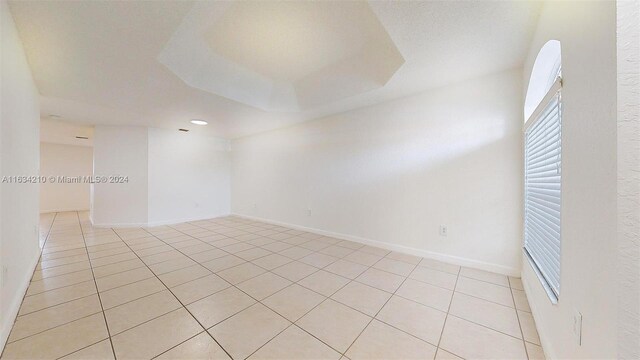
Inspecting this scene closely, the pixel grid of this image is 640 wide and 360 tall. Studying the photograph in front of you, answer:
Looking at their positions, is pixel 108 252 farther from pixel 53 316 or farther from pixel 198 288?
pixel 198 288

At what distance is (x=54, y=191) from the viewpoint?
6730mm

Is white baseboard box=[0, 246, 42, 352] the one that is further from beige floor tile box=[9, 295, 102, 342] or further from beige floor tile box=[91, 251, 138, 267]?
beige floor tile box=[91, 251, 138, 267]

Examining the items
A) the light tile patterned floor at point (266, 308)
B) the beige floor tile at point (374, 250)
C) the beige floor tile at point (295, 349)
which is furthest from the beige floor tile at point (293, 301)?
the beige floor tile at point (374, 250)

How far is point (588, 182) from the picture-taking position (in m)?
0.88

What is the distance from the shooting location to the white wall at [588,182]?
742mm

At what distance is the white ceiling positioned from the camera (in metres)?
1.55

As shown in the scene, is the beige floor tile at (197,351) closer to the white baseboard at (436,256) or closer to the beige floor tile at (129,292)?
the beige floor tile at (129,292)

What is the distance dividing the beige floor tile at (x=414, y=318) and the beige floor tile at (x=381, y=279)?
0.24 metres

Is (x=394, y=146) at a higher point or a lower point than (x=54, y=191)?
higher

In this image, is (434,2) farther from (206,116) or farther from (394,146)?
(206,116)

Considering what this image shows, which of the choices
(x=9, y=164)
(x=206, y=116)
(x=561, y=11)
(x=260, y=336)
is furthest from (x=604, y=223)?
(x=206, y=116)

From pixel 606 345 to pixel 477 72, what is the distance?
8.22 ft

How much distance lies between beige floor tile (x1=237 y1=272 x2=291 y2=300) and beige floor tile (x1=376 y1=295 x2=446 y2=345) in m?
0.95

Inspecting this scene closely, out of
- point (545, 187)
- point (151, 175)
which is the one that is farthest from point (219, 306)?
point (151, 175)
